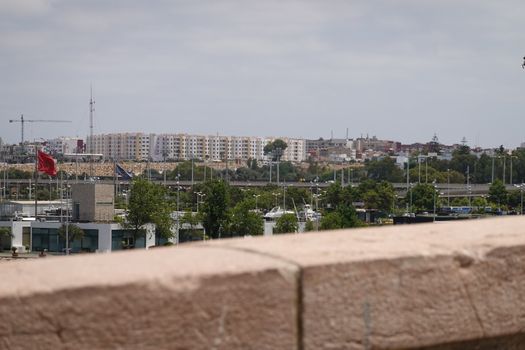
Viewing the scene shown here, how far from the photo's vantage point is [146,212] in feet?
190

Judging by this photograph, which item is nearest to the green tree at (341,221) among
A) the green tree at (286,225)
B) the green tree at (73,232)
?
the green tree at (286,225)

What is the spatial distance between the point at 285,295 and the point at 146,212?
5546 cm

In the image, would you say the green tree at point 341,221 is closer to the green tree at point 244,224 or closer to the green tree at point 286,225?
the green tree at point 286,225

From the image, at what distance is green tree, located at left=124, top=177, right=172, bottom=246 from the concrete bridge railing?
54853 mm

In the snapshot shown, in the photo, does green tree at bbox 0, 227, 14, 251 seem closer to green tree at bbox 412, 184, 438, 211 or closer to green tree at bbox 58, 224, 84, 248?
green tree at bbox 58, 224, 84, 248

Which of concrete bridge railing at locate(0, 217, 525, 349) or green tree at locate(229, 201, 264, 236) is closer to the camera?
concrete bridge railing at locate(0, 217, 525, 349)

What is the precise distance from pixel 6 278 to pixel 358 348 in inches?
36.2

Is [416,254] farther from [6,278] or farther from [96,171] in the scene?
[96,171]

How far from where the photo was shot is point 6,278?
2674 mm

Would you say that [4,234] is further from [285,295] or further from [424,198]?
[285,295]

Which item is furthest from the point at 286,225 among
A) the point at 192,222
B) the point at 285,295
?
the point at 285,295

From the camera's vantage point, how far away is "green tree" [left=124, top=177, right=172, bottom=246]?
58.0 metres

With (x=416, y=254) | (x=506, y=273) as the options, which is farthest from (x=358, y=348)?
(x=506, y=273)

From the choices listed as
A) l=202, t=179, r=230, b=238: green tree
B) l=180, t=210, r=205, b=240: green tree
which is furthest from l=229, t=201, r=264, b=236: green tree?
l=180, t=210, r=205, b=240: green tree
